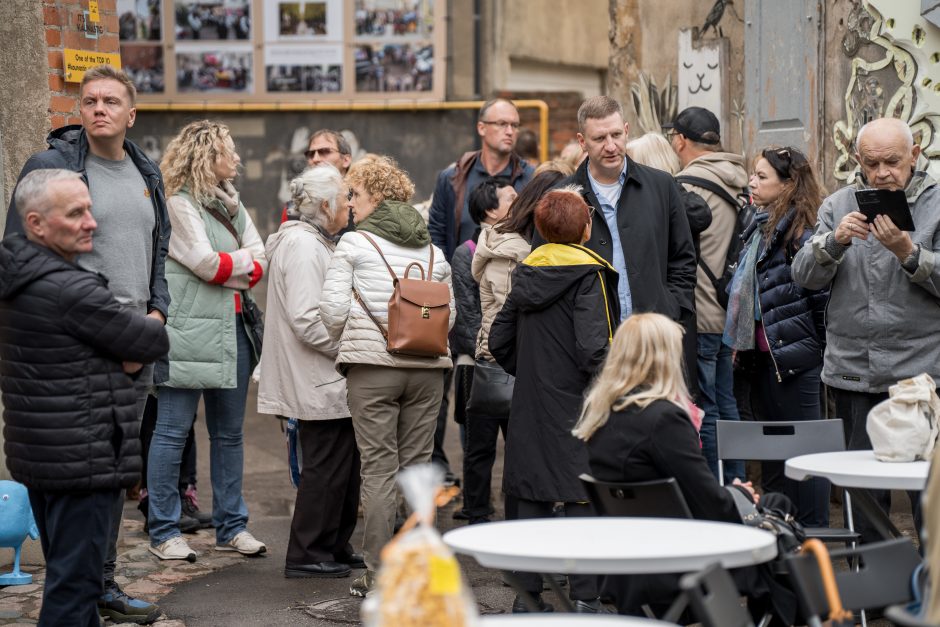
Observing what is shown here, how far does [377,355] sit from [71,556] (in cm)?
175

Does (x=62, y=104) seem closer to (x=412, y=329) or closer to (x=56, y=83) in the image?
(x=56, y=83)

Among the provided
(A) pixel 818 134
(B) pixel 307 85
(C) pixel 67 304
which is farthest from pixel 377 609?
(B) pixel 307 85

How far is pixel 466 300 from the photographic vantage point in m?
7.28

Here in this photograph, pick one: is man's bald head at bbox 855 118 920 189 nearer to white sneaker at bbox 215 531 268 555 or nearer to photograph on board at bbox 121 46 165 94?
white sneaker at bbox 215 531 268 555

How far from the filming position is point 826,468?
4.77m

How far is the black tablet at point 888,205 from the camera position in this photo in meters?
5.55

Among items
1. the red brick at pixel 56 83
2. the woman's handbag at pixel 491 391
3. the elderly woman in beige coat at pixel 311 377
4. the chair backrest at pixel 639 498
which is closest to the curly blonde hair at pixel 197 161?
the elderly woman in beige coat at pixel 311 377

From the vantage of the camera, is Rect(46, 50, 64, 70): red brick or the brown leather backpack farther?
Rect(46, 50, 64, 70): red brick

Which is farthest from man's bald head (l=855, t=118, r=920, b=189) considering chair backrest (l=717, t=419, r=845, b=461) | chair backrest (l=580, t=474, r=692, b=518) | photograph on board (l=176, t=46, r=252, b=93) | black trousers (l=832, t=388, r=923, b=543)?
photograph on board (l=176, t=46, r=252, b=93)

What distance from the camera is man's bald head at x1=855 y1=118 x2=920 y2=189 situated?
228 inches

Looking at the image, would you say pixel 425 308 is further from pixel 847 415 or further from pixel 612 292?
pixel 847 415

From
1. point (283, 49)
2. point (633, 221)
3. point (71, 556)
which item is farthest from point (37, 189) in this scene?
point (283, 49)

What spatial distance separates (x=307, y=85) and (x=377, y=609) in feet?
36.5

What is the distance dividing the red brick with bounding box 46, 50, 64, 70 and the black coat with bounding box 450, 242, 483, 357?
225 cm
